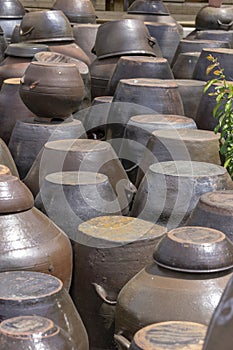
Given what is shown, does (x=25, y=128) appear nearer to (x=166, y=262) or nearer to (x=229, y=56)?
(x=229, y=56)

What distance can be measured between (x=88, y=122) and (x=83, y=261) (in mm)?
2095

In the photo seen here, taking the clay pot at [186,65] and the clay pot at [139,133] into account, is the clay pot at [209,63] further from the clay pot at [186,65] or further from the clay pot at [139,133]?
the clay pot at [139,133]

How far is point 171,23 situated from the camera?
7.31 meters

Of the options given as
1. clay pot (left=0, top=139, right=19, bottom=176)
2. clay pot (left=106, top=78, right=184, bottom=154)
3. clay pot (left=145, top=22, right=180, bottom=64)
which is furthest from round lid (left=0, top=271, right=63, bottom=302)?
clay pot (left=145, top=22, right=180, bottom=64)

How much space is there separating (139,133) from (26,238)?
5.73 feet

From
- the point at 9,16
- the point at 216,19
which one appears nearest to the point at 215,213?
the point at 216,19

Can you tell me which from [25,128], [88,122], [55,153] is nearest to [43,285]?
[55,153]

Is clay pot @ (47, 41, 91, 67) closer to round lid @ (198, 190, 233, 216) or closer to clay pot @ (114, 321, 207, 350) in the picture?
round lid @ (198, 190, 233, 216)

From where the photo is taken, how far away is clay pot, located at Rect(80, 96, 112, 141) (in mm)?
5016

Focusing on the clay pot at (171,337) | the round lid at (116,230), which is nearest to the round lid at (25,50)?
the round lid at (116,230)

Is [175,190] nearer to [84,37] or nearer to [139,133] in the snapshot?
[139,133]

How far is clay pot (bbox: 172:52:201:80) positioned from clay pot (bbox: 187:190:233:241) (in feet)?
9.87

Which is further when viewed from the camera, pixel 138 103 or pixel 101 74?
pixel 101 74

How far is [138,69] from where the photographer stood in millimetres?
5227
